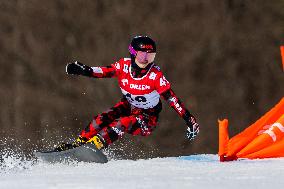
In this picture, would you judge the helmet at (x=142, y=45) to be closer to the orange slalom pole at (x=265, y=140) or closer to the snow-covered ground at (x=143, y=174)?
the snow-covered ground at (x=143, y=174)

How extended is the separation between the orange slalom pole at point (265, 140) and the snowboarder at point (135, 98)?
31.7 inches

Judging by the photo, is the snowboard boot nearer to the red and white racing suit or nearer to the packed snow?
the red and white racing suit

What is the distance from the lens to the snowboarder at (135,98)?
4.71m

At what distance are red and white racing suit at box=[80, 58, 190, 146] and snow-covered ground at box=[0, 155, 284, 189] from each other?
0.24 m

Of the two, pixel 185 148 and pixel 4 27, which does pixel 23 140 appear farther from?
pixel 185 148

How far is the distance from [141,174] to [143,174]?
1cm

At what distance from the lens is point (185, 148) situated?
7984 mm

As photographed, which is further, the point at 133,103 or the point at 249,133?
the point at 249,133

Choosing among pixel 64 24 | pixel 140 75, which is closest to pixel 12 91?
pixel 64 24

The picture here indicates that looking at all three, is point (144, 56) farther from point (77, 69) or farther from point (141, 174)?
point (141, 174)

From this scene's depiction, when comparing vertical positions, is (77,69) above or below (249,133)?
above

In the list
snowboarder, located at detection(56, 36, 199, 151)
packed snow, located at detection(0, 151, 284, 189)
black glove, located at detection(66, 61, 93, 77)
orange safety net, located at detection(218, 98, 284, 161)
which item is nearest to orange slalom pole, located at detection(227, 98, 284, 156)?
orange safety net, located at detection(218, 98, 284, 161)

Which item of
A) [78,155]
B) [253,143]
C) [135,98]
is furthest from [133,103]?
[253,143]

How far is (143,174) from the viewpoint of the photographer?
149 inches
